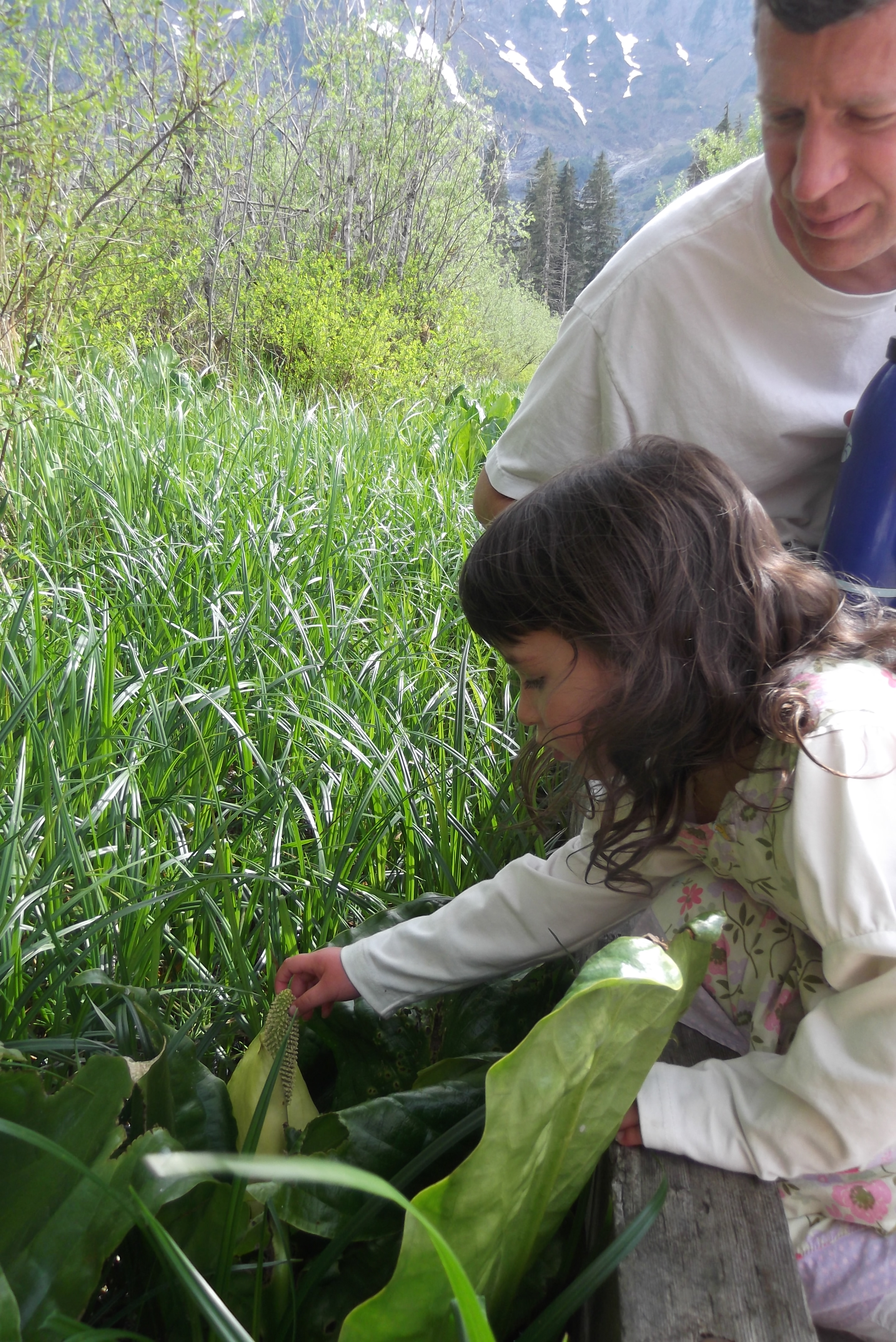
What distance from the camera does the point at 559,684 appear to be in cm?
97

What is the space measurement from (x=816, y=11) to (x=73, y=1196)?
3.81 feet

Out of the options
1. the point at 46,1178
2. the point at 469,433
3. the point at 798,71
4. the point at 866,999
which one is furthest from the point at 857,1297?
the point at 469,433

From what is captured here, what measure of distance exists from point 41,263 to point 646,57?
10851cm

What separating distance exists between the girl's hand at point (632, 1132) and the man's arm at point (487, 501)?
96 centimetres

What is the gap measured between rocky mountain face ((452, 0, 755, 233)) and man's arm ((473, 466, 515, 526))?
81156 mm

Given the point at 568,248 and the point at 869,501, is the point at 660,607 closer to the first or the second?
the point at 869,501

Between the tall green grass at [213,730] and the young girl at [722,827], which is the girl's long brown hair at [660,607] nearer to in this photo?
the young girl at [722,827]

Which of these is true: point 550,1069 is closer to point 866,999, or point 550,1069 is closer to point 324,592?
point 866,999

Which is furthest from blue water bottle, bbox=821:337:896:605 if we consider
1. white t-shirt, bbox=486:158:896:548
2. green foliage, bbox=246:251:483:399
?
green foliage, bbox=246:251:483:399

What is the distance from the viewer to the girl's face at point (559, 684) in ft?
3.13

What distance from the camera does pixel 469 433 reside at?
12.7ft

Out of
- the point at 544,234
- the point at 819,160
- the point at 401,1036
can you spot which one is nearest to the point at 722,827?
the point at 401,1036

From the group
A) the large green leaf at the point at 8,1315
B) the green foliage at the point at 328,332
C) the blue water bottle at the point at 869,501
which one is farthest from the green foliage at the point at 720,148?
the large green leaf at the point at 8,1315

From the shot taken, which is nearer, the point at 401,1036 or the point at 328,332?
the point at 401,1036
